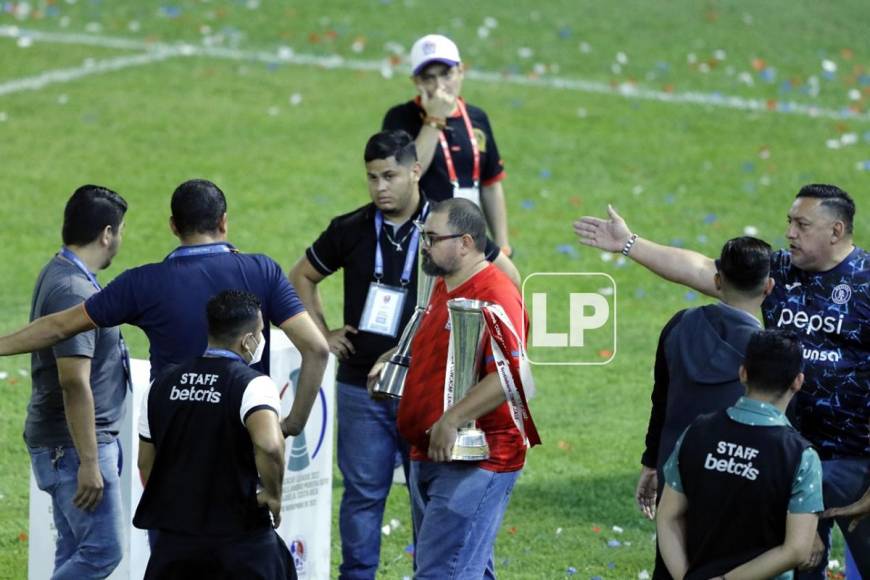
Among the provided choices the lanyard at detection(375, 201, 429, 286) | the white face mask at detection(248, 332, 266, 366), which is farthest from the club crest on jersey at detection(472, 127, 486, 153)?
the white face mask at detection(248, 332, 266, 366)

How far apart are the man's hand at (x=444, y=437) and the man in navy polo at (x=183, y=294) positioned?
1.86 ft

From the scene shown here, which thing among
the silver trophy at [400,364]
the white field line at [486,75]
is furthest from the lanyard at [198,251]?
the white field line at [486,75]

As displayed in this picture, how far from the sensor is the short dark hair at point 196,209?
6.13 m

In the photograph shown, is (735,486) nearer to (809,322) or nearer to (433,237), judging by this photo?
(809,322)

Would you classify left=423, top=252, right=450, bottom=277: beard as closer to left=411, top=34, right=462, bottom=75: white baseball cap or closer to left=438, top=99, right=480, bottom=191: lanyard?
left=438, top=99, right=480, bottom=191: lanyard

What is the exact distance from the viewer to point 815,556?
5.63m

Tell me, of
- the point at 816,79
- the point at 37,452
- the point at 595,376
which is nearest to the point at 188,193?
the point at 37,452

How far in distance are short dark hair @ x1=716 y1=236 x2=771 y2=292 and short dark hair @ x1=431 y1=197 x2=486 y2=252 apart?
1025 mm

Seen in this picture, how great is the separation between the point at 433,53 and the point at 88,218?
120 inches

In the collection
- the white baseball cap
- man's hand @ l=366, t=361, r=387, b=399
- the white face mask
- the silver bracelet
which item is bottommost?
man's hand @ l=366, t=361, r=387, b=399

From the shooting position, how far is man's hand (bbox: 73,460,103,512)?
631cm

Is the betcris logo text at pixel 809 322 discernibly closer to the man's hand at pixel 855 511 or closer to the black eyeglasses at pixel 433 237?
the man's hand at pixel 855 511

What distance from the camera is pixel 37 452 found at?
6.58 meters

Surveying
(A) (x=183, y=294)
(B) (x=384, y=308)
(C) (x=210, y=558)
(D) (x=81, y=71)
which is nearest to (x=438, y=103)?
(B) (x=384, y=308)
